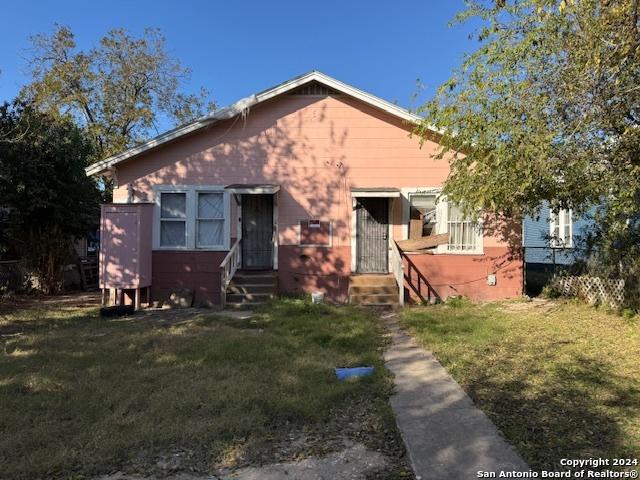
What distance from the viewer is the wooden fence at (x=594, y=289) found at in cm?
1000

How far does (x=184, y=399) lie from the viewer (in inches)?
Result: 199

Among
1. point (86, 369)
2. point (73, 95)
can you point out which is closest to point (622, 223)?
point (86, 369)

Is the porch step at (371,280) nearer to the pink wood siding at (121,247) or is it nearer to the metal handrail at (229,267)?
the metal handrail at (229,267)

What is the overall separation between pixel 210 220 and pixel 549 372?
8.76m

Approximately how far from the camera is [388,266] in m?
12.9

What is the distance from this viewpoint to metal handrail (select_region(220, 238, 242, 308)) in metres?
11.5

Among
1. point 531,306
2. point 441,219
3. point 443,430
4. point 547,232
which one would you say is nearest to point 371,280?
point 441,219

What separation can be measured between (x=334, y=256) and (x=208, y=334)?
4.87m

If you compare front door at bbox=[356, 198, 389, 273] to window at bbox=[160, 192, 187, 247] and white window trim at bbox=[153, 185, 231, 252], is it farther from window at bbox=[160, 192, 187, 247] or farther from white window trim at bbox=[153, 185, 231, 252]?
window at bbox=[160, 192, 187, 247]

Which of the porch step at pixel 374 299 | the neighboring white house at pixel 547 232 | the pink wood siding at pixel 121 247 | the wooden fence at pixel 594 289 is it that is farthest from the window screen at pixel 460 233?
the pink wood siding at pixel 121 247

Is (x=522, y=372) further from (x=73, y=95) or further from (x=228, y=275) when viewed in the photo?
(x=73, y=95)

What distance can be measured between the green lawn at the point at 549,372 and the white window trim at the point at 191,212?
4.94 metres

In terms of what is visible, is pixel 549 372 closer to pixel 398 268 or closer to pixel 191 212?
pixel 398 268

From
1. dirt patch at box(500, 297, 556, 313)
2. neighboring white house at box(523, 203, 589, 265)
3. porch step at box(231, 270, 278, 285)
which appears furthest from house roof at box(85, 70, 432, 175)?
neighboring white house at box(523, 203, 589, 265)
